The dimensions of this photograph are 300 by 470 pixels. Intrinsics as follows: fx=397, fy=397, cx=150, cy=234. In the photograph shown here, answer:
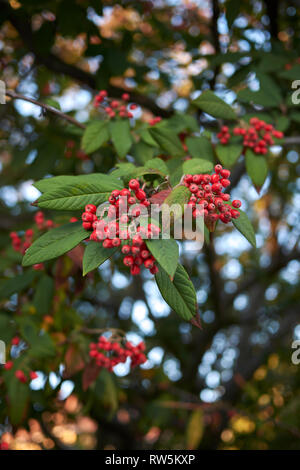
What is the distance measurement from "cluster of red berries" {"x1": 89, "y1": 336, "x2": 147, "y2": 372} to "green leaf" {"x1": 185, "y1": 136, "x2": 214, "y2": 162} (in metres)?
1.03

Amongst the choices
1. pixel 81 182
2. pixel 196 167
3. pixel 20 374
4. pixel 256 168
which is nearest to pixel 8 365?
pixel 20 374

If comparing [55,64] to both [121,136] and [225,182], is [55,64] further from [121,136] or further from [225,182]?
[225,182]

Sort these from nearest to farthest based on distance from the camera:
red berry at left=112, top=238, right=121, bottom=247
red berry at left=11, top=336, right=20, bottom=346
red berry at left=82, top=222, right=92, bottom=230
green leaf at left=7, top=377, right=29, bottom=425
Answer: red berry at left=112, top=238, right=121, bottom=247, red berry at left=82, top=222, right=92, bottom=230, green leaf at left=7, top=377, right=29, bottom=425, red berry at left=11, top=336, right=20, bottom=346

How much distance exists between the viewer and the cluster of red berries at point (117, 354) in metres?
2.09

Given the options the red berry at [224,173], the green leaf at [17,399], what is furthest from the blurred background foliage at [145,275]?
the red berry at [224,173]

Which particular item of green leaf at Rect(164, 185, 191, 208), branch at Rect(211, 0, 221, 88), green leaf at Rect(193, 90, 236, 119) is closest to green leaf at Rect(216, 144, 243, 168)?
green leaf at Rect(193, 90, 236, 119)

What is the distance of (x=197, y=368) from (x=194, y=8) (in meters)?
4.35

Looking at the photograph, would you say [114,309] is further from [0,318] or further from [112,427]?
[0,318]

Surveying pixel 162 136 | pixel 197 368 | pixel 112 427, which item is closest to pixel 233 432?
pixel 197 368

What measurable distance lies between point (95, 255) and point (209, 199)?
40 centimetres

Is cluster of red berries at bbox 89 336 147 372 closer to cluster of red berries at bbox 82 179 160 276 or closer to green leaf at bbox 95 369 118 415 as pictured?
green leaf at bbox 95 369 118 415

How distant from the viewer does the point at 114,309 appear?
5.27m

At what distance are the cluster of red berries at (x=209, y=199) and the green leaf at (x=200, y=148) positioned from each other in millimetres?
606

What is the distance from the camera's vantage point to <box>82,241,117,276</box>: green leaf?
118 centimetres
